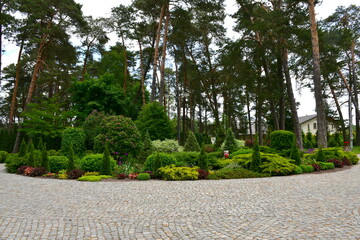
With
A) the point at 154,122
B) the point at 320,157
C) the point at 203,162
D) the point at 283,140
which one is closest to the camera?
the point at 203,162

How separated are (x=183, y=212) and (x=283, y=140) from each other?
11845 millimetres

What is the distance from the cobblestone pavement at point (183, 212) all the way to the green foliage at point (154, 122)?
12601mm

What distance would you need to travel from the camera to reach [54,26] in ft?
70.5

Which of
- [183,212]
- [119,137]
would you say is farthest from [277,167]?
[119,137]

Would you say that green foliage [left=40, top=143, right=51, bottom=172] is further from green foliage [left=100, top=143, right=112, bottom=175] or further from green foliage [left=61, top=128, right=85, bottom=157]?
green foliage [left=61, top=128, right=85, bottom=157]

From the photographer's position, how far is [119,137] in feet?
46.8

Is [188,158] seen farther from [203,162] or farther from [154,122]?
[154,122]

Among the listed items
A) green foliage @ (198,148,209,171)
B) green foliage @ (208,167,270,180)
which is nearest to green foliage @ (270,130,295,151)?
green foliage @ (208,167,270,180)

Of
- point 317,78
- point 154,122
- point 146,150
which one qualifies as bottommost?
point 146,150

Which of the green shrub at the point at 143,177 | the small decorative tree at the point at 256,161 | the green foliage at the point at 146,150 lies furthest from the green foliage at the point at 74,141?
the small decorative tree at the point at 256,161

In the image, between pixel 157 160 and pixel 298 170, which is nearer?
pixel 157 160

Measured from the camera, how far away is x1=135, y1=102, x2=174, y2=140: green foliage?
808 inches

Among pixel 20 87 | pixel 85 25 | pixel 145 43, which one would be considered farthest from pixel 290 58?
pixel 20 87

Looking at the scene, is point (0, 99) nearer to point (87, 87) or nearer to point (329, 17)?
point (87, 87)
